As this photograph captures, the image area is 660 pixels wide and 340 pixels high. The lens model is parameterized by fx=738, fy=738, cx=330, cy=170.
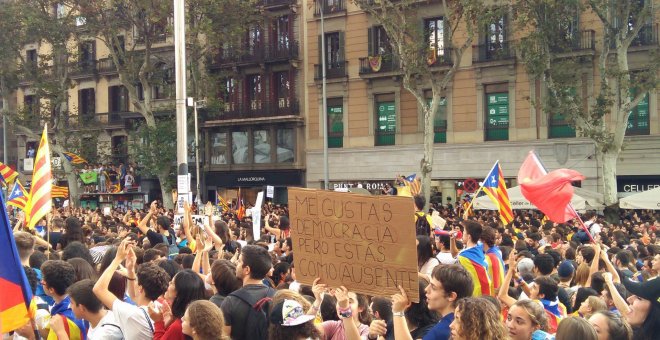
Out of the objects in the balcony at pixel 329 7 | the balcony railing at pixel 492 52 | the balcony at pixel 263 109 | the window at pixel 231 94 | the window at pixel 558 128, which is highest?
the balcony at pixel 329 7

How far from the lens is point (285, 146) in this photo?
3588 centimetres

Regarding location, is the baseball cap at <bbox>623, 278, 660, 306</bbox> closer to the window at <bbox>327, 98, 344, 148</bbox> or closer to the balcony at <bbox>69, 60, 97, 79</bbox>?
the window at <bbox>327, 98, 344, 148</bbox>

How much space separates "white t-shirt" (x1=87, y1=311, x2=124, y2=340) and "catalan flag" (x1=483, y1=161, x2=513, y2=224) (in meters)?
10.3

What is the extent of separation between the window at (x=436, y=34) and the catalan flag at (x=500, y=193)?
1634 cm

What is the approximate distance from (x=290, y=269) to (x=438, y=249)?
2.94m

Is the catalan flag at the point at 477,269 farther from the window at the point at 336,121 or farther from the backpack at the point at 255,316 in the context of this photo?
the window at the point at 336,121

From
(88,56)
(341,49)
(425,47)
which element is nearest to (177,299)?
(425,47)

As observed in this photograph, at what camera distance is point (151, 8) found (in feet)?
94.7

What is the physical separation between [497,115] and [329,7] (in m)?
9.44

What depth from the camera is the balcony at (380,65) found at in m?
31.9

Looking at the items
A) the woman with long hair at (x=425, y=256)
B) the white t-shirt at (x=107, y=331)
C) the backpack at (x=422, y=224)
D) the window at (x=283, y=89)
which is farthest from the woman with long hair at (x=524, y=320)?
the window at (x=283, y=89)

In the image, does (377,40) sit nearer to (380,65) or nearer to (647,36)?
(380,65)

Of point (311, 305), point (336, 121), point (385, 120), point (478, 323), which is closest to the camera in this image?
point (478, 323)

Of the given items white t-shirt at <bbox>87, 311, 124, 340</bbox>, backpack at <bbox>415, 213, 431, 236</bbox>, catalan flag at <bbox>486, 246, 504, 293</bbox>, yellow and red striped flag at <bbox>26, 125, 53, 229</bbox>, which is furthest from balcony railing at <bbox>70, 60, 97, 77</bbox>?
white t-shirt at <bbox>87, 311, 124, 340</bbox>
